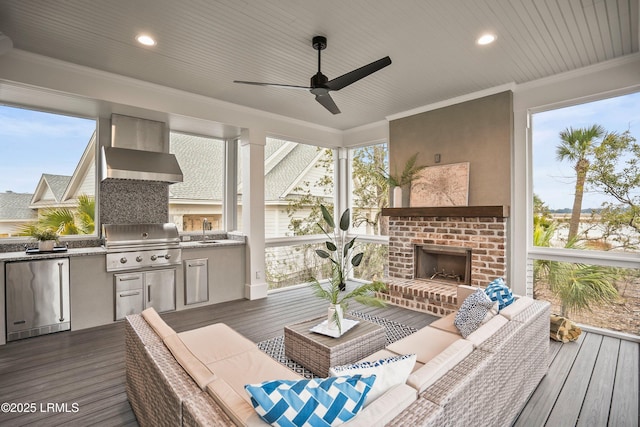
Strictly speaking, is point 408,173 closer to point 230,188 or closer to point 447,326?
point 447,326

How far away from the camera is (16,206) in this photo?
3.82 meters

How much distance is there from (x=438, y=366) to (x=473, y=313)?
113 centimetres

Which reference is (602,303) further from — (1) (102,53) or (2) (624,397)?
(1) (102,53)

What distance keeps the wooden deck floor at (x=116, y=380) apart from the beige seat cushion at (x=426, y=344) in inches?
24.6

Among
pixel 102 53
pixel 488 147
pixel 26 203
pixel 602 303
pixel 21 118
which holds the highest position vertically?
pixel 102 53

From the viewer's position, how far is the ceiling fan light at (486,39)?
2.90 m

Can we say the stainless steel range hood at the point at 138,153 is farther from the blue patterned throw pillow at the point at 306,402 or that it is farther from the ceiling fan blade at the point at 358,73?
the blue patterned throw pillow at the point at 306,402

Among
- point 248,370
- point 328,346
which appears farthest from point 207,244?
point 248,370

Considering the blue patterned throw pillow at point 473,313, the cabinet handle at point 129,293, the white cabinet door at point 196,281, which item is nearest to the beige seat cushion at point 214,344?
the blue patterned throw pillow at point 473,313

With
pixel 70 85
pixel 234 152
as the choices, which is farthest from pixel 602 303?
pixel 70 85

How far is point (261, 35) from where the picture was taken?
288 centimetres

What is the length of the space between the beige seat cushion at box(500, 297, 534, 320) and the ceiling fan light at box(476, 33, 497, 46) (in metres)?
2.29

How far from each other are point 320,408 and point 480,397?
0.88 meters

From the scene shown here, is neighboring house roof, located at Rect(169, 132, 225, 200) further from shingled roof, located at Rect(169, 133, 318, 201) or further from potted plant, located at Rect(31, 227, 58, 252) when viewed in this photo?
potted plant, located at Rect(31, 227, 58, 252)
